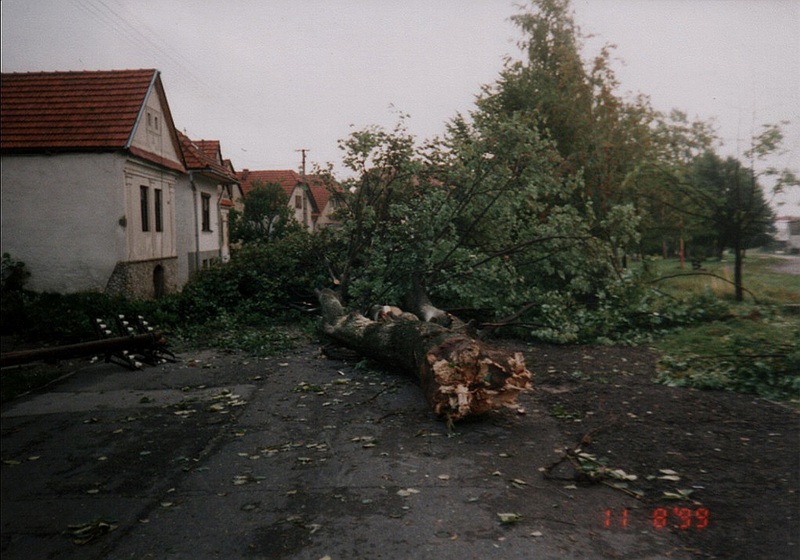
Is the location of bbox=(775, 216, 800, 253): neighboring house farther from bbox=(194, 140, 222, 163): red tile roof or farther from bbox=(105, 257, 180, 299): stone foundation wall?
bbox=(194, 140, 222, 163): red tile roof

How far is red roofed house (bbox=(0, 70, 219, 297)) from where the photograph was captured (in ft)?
11.5

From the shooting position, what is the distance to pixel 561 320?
9.09 metres

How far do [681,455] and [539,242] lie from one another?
251 inches

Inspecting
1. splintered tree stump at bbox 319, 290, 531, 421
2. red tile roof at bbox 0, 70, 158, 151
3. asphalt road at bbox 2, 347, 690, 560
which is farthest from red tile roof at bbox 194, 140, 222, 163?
splintered tree stump at bbox 319, 290, 531, 421

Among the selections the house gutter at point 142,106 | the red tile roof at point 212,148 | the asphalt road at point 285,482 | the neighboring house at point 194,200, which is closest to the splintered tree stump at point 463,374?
the asphalt road at point 285,482

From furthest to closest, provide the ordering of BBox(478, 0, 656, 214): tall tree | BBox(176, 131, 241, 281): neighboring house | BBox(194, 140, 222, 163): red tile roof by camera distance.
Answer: BBox(478, 0, 656, 214): tall tree
BBox(194, 140, 222, 163): red tile roof
BBox(176, 131, 241, 281): neighboring house

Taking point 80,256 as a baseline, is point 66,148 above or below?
above

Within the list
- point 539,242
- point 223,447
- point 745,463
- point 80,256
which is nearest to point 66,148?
point 80,256

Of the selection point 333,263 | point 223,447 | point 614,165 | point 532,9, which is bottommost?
point 223,447

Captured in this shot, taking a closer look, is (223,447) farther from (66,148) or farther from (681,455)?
(681,455)

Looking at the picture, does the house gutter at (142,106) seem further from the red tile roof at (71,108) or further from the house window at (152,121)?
the house window at (152,121)

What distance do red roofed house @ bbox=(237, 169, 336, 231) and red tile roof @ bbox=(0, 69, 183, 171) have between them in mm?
6677

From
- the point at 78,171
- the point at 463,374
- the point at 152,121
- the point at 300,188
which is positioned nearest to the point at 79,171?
the point at 78,171
